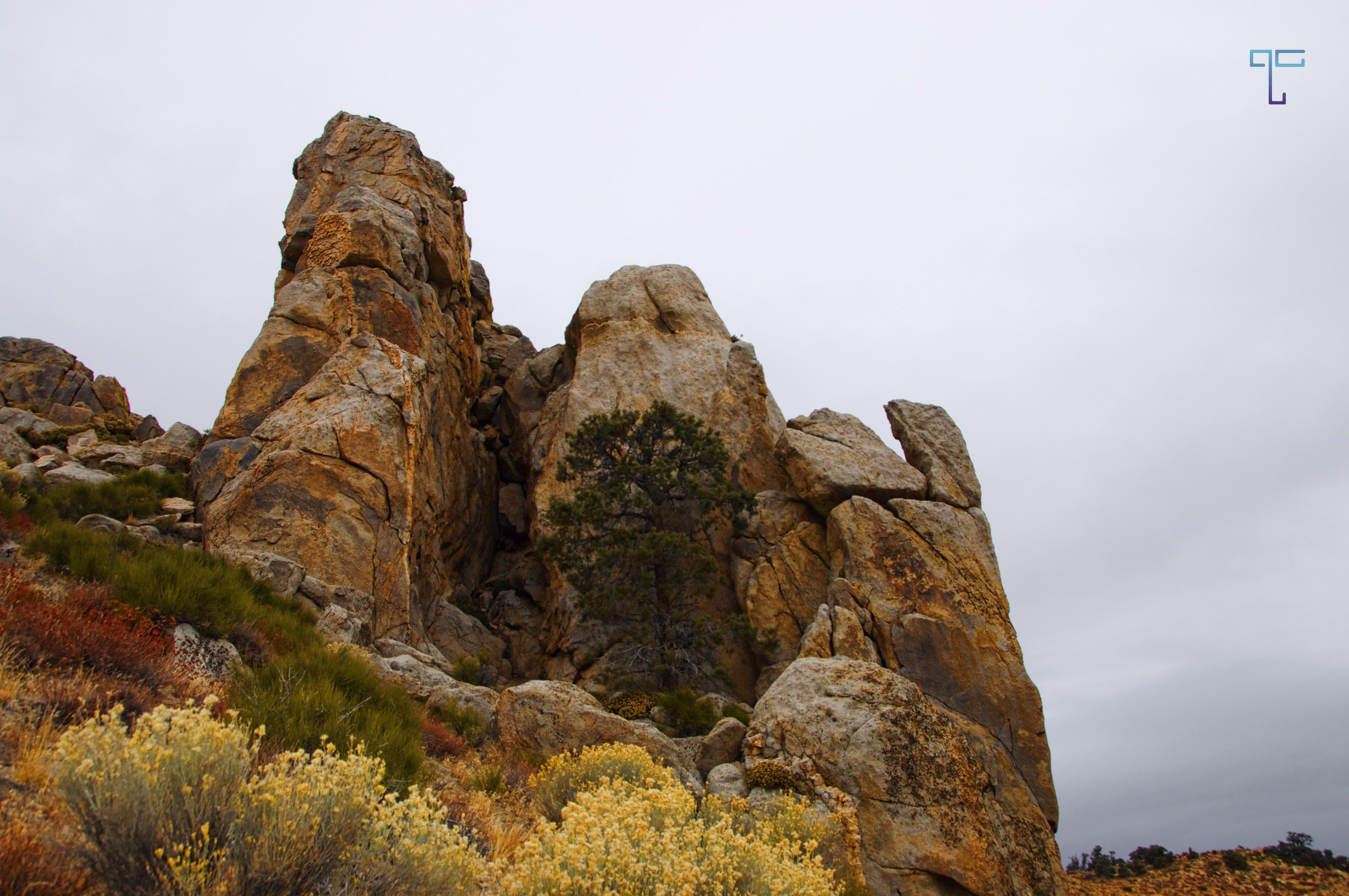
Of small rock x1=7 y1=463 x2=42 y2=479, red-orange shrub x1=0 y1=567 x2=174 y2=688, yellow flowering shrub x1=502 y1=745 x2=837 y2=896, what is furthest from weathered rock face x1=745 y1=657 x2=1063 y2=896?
small rock x1=7 y1=463 x2=42 y2=479

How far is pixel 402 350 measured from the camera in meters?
20.7

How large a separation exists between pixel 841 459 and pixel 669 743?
45.9 feet

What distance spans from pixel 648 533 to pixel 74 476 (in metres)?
13.5

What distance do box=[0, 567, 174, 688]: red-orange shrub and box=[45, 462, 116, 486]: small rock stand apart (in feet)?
34.8

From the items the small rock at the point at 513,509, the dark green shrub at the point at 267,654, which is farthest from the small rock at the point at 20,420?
the dark green shrub at the point at 267,654

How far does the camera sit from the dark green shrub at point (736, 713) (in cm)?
1659

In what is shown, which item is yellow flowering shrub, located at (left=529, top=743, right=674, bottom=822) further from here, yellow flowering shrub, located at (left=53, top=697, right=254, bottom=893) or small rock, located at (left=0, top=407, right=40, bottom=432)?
small rock, located at (left=0, top=407, right=40, bottom=432)

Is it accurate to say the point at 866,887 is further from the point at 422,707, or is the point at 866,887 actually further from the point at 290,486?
the point at 290,486

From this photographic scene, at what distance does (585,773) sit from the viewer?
898 cm

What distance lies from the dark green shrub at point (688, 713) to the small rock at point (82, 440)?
16.9 m

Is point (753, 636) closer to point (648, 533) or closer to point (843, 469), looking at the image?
point (648, 533)

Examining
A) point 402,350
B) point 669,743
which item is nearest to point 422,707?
point 669,743

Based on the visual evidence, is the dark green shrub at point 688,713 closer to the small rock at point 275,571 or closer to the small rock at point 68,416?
the small rock at point 275,571

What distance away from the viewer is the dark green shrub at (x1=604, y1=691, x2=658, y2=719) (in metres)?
17.3
